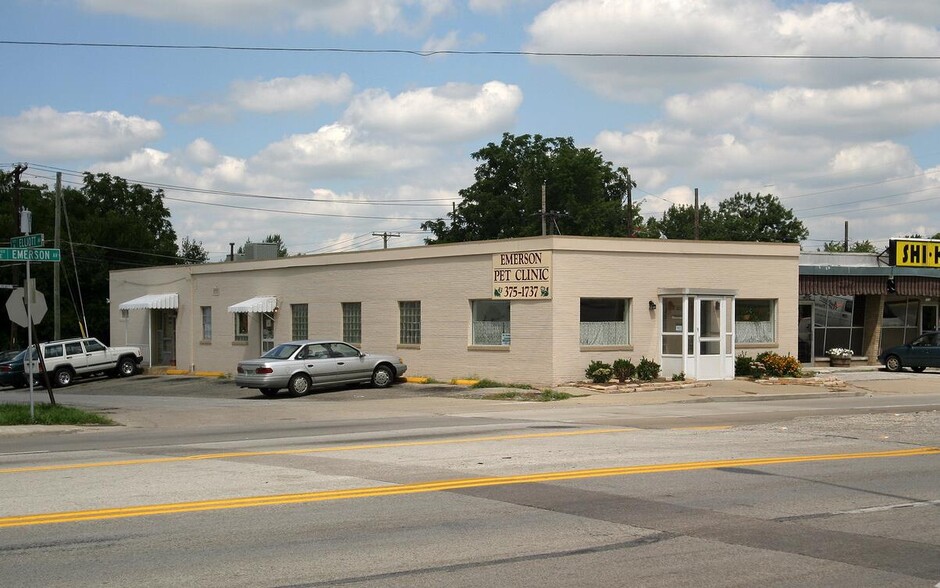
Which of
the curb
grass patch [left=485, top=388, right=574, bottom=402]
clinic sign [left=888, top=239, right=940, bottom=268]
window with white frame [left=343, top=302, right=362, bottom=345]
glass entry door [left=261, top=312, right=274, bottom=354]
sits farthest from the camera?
clinic sign [left=888, top=239, right=940, bottom=268]

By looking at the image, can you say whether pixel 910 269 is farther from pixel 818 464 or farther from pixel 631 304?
pixel 818 464

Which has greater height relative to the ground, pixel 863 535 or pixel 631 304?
pixel 631 304

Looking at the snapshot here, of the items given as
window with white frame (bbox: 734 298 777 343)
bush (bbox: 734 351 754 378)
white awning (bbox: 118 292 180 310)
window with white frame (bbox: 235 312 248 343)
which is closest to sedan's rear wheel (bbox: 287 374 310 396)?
window with white frame (bbox: 235 312 248 343)

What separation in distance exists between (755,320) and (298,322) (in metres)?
16.0

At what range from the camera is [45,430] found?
19.1 metres

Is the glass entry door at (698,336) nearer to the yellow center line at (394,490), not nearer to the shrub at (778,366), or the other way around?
the shrub at (778,366)

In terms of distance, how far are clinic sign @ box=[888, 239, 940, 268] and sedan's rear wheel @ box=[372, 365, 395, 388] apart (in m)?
20.6

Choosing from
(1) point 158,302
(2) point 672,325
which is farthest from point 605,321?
(1) point 158,302

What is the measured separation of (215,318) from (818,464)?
3117 cm

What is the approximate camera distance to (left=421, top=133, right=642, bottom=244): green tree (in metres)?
69.6

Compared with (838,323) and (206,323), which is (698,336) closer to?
(838,323)

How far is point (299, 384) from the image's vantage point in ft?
93.0

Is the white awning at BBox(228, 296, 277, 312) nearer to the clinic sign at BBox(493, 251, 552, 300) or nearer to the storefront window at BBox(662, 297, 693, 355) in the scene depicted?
the clinic sign at BBox(493, 251, 552, 300)

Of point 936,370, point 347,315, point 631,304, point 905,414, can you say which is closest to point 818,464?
point 905,414
